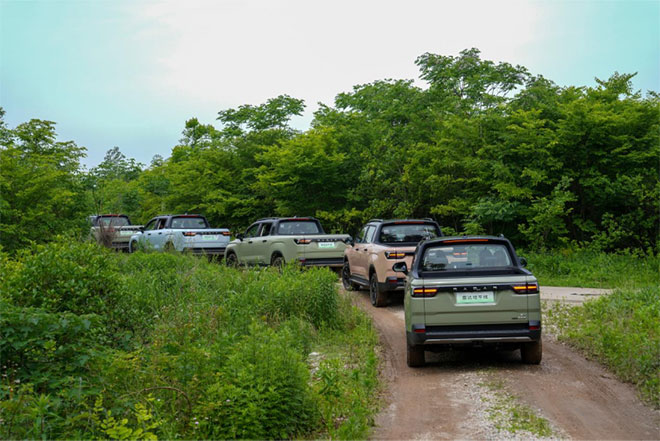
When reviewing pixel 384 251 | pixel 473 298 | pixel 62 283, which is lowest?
pixel 473 298

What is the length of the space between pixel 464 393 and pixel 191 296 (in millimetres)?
5193

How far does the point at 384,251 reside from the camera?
42.4 ft

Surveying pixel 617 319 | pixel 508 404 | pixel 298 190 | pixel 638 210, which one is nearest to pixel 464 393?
pixel 508 404

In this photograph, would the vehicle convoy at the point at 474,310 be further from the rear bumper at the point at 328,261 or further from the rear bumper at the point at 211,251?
the rear bumper at the point at 211,251

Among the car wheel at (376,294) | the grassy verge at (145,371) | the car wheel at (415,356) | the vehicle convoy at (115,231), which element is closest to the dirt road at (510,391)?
the car wheel at (415,356)

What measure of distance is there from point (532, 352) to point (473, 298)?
1.21 metres

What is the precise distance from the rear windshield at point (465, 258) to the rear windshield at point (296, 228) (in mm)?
9367

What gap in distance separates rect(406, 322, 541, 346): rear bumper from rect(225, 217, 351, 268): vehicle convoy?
27.1ft

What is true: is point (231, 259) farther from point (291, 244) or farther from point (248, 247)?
point (291, 244)

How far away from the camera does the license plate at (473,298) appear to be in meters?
7.64

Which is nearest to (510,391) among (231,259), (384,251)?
(384,251)

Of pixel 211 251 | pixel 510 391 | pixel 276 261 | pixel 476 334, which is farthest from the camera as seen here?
pixel 211 251

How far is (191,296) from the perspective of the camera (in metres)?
10.5

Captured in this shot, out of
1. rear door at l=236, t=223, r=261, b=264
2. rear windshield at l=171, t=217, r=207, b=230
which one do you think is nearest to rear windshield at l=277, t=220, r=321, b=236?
rear door at l=236, t=223, r=261, b=264
